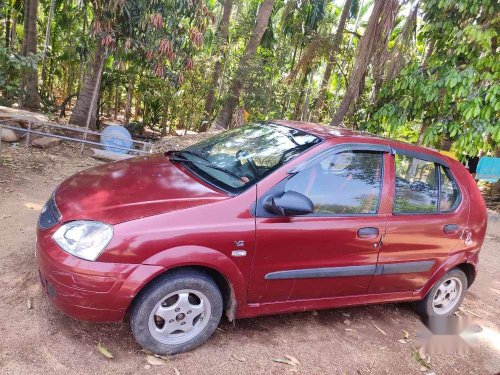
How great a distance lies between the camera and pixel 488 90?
6.37 metres

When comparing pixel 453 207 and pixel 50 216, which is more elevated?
pixel 453 207

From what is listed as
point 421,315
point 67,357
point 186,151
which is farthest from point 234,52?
point 67,357

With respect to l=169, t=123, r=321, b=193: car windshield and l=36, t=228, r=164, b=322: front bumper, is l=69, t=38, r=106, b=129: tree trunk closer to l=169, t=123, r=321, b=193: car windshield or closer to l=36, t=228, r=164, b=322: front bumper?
l=169, t=123, r=321, b=193: car windshield

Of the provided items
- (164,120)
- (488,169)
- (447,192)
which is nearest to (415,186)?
(447,192)

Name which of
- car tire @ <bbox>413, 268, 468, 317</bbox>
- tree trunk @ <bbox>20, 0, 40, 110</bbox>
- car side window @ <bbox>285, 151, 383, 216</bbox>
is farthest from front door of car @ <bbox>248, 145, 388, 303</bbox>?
tree trunk @ <bbox>20, 0, 40, 110</bbox>

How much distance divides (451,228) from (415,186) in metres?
0.54

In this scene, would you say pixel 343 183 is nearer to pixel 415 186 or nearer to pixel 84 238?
pixel 415 186

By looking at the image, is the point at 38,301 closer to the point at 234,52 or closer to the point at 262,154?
the point at 262,154

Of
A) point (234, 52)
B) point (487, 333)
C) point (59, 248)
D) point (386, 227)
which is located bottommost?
point (487, 333)

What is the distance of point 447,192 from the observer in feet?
12.2

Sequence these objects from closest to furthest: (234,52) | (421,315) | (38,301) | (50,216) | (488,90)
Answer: (50,216) < (38,301) < (421,315) < (488,90) < (234,52)

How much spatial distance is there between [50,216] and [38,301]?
2.42 ft

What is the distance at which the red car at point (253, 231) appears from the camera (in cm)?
246

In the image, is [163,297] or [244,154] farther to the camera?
[244,154]
